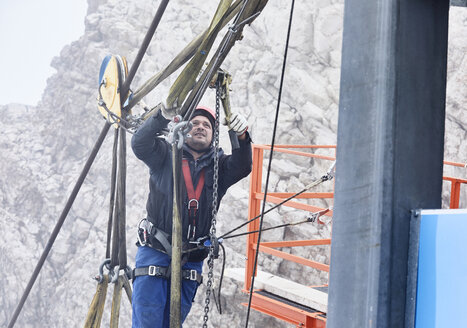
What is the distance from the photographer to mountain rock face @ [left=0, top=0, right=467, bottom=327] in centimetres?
1367

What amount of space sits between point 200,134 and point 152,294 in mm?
1124

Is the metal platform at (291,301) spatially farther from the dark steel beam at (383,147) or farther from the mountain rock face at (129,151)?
the mountain rock face at (129,151)

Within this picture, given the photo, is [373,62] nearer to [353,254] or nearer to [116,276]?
[353,254]

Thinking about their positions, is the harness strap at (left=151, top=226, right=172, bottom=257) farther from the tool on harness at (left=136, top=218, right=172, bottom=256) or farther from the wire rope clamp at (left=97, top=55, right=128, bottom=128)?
the wire rope clamp at (left=97, top=55, right=128, bottom=128)

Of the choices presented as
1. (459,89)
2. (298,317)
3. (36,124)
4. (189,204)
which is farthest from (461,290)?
(36,124)

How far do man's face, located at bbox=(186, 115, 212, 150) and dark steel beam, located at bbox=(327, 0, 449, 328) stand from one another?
1993 mm

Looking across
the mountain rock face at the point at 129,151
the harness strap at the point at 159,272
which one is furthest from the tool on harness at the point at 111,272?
the mountain rock face at the point at 129,151

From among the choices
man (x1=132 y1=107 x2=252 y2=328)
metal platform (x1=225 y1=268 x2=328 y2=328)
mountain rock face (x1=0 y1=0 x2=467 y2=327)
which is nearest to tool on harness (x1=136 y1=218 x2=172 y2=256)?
man (x1=132 y1=107 x2=252 y2=328)

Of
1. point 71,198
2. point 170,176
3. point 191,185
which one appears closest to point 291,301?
point 191,185

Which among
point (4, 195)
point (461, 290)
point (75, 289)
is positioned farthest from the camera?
point (4, 195)

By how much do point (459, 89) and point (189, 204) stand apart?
1159 cm

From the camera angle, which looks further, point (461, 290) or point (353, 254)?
point (353, 254)

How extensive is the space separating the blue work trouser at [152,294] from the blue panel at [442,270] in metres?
2.16

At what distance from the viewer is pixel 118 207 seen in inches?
139
